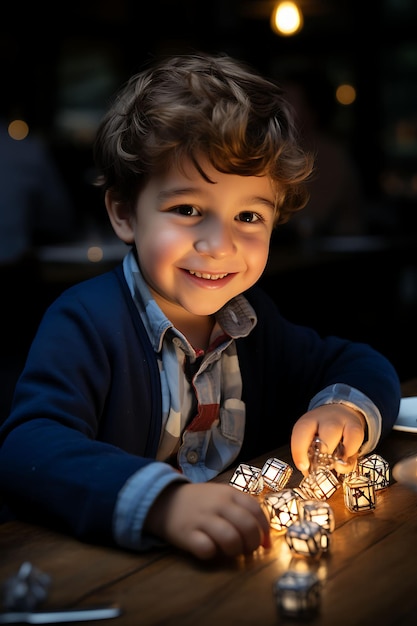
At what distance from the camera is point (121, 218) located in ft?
5.08

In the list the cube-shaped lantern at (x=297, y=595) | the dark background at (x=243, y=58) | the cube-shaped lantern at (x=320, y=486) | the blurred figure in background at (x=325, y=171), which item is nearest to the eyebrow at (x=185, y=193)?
the cube-shaped lantern at (x=320, y=486)

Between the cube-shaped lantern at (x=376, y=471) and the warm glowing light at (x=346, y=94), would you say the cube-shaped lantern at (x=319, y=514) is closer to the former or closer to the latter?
the cube-shaped lantern at (x=376, y=471)

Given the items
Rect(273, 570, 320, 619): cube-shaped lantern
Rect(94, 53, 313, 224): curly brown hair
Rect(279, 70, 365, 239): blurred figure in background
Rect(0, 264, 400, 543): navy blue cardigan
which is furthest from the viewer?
Rect(279, 70, 365, 239): blurred figure in background

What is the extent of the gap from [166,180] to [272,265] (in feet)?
8.06

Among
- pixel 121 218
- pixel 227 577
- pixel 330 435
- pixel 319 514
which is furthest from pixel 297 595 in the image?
pixel 121 218

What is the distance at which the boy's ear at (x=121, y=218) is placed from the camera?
5.03 feet

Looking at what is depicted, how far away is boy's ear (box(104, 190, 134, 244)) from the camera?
5.03 ft

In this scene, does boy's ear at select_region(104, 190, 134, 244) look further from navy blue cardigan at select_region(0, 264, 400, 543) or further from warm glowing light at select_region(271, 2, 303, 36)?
warm glowing light at select_region(271, 2, 303, 36)

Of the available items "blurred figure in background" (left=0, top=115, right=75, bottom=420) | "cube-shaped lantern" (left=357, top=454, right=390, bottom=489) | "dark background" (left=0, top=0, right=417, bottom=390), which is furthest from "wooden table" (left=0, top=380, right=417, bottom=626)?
"dark background" (left=0, top=0, right=417, bottom=390)

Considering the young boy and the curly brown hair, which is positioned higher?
the curly brown hair

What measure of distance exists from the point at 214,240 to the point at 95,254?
7.61 ft

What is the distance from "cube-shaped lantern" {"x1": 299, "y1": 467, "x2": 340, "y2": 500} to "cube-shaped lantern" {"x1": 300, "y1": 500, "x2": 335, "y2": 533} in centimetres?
12

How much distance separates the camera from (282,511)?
1094 millimetres

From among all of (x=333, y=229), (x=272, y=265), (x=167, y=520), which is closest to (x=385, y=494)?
(x=167, y=520)
